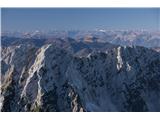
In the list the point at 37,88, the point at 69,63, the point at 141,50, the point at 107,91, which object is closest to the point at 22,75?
the point at 37,88

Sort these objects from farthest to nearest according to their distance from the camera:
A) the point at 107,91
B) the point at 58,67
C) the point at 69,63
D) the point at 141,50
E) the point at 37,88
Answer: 1. the point at 141,50
2. the point at 107,91
3. the point at 69,63
4. the point at 58,67
5. the point at 37,88

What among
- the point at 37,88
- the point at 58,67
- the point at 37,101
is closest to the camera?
the point at 37,101
